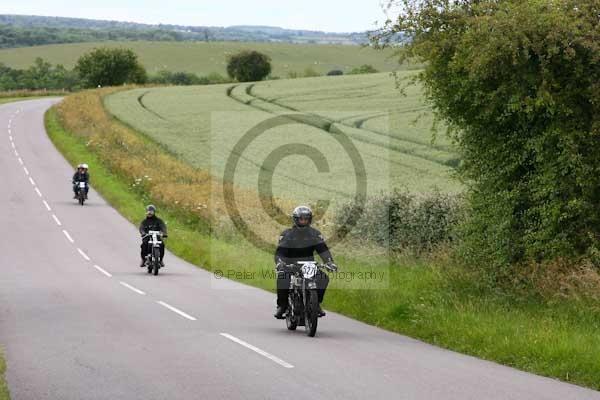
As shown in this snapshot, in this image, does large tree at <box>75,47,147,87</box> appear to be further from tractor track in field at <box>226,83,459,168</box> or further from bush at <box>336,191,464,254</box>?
bush at <box>336,191,464,254</box>

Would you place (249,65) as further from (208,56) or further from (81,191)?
(81,191)

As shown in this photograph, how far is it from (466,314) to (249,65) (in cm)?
10507

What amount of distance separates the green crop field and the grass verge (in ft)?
15.1

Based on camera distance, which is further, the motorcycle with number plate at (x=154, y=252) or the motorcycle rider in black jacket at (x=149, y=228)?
the motorcycle rider in black jacket at (x=149, y=228)

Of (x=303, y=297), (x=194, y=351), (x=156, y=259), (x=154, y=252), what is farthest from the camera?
(x=154, y=252)

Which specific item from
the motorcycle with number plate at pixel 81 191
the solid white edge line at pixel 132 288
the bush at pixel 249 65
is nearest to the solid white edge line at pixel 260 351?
the solid white edge line at pixel 132 288

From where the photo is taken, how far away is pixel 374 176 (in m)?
39.0

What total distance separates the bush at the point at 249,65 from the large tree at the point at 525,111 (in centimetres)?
9974

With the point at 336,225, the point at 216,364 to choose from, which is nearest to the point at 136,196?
the point at 336,225

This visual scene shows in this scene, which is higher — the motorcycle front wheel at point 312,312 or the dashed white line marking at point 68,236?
the motorcycle front wheel at point 312,312

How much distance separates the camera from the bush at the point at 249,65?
11688cm

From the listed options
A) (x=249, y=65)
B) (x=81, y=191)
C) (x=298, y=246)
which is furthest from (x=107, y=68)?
(x=298, y=246)

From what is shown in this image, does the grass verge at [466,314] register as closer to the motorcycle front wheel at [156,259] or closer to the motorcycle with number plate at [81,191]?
the motorcycle front wheel at [156,259]

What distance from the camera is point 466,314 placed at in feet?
45.9
